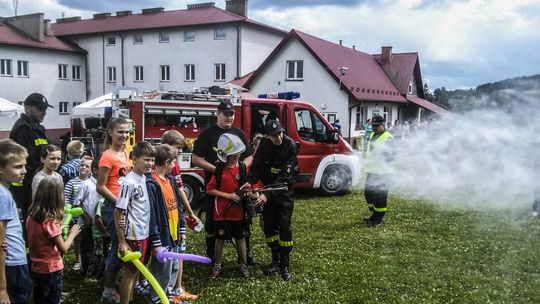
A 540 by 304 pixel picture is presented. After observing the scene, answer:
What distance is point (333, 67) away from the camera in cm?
3069

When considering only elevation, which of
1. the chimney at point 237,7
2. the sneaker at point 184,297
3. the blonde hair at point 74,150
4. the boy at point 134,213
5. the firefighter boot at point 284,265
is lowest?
the sneaker at point 184,297

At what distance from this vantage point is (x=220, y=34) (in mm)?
36969

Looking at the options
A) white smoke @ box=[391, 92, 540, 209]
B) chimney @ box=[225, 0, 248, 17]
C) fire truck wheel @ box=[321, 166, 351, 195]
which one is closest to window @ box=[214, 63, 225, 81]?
chimney @ box=[225, 0, 248, 17]

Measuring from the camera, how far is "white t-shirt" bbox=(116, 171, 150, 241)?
4.39 meters

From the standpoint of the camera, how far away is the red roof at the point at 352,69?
30.2 m

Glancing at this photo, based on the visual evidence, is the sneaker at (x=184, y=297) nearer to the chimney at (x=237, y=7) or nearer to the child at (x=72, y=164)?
the child at (x=72, y=164)

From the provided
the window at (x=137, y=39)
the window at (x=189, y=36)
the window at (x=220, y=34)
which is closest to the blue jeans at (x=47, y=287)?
the window at (x=220, y=34)

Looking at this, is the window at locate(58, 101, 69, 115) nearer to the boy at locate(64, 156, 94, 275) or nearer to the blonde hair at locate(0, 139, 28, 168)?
the boy at locate(64, 156, 94, 275)

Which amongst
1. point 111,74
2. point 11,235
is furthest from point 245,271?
point 111,74

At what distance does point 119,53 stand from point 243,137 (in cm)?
3924

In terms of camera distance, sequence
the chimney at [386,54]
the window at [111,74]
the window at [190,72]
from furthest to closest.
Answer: the window at [111,74] < the chimney at [386,54] < the window at [190,72]

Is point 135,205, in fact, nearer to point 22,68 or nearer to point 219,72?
point 219,72

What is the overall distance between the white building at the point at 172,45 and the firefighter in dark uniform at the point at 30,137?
3118 cm

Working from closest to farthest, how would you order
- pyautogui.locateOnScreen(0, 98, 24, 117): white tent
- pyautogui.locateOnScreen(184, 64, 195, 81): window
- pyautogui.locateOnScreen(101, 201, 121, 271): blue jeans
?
pyautogui.locateOnScreen(101, 201, 121, 271): blue jeans < pyautogui.locateOnScreen(0, 98, 24, 117): white tent < pyautogui.locateOnScreen(184, 64, 195, 81): window
